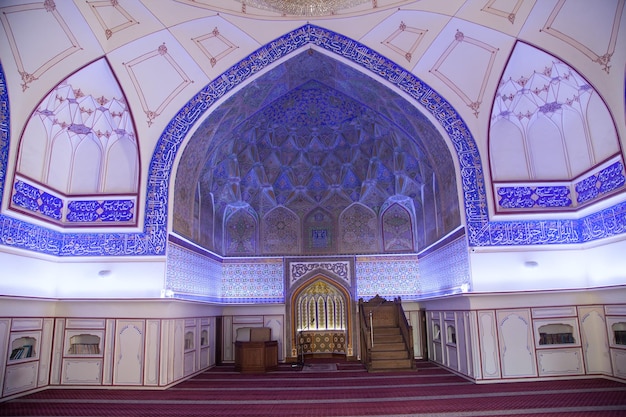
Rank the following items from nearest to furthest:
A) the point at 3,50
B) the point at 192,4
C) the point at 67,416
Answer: the point at 67,416, the point at 3,50, the point at 192,4

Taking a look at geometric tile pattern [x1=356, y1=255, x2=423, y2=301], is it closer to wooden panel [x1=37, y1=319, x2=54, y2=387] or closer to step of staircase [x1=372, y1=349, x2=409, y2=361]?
step of staircase [x1=372, y1=349, x2=409, y2=361]

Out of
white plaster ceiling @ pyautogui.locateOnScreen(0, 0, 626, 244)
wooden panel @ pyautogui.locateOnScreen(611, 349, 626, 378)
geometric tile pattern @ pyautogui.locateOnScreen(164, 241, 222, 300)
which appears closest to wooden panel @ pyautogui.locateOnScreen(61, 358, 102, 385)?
geometric tile pattern @ pyautogui.locateOnScreen(164, 241, 222, 300)

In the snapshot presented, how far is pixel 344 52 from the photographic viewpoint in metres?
7.70

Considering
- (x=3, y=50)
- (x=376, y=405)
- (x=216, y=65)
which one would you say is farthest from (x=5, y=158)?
(x=376, y=405)

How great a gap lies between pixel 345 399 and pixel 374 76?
4.97 metres

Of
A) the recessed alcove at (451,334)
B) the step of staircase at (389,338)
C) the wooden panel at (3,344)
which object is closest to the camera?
the wooden panel at (3,344)

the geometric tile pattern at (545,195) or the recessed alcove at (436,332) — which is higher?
the geometric tile pattern at (545,195)

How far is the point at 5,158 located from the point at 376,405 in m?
5.65

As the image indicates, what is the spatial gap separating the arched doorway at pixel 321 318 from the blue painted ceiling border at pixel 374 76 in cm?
414

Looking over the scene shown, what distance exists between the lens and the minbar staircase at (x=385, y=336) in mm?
8188

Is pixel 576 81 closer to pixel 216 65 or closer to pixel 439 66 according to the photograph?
pixel 439 66

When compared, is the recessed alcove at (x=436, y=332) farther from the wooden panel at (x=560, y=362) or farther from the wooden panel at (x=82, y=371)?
the wooden panel at (x=82, y=371)

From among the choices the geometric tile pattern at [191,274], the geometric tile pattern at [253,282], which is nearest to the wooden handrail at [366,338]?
the geometric tile pattern at [253,282]

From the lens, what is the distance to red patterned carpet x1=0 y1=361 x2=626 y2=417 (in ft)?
16.6
